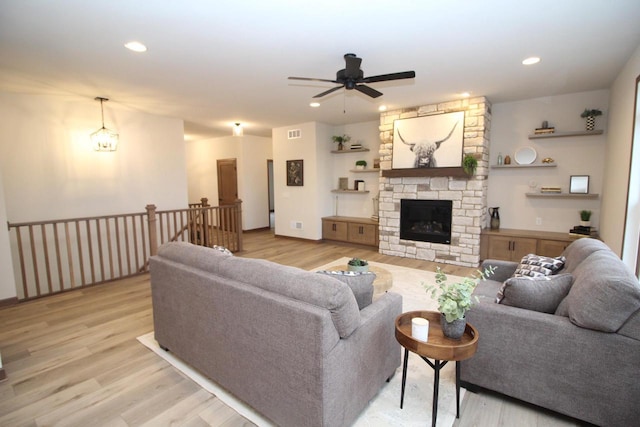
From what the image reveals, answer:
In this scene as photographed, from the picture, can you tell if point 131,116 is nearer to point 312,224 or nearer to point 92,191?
point 92,191

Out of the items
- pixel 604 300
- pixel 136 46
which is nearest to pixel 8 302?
pixel 136 46

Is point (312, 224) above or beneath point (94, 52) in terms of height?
beneath

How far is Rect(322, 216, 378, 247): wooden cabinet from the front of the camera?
6.34 metres

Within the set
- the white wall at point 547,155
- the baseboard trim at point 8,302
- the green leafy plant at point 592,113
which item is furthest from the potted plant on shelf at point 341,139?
the baseboard trim at point 8,302

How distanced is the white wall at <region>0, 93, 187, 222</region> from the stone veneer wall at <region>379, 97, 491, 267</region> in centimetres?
417

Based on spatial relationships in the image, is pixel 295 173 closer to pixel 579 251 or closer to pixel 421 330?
pixel 579 251

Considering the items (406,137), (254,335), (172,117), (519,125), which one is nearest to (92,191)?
(172,117)

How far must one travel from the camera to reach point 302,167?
276 inches

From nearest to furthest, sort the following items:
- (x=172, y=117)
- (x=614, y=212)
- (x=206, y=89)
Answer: (x=614, y=212) → (x=206, y=89) → (x=172, y=117)

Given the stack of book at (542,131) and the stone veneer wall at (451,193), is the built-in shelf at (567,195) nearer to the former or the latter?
the stone veneer wall at (451,193)

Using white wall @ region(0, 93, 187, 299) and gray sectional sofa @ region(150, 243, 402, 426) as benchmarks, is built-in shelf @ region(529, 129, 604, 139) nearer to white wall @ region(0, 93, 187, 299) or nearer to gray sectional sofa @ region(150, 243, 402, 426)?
gray sectional sofa @ region(150, 243, 402, 426)

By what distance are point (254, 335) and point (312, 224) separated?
5307 mm

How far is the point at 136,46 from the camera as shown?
2.85 meters

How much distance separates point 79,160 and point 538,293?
6.15 metres
